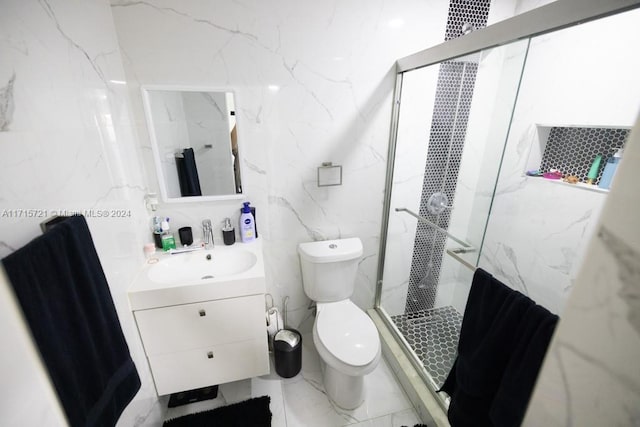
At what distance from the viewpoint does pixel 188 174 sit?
1.52m

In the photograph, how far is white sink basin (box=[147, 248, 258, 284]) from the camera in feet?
4.80

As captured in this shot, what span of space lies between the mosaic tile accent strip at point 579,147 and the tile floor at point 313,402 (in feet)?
5.33

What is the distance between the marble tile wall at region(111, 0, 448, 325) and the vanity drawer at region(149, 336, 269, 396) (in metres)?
0.45

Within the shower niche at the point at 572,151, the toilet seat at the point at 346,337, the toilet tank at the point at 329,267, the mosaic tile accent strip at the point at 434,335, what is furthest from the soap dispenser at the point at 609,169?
the toilet seat at the point at 346,337

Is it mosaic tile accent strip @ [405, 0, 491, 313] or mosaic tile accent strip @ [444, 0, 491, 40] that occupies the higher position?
mosaic tile accent strip @ [444, 0, 491, 40]

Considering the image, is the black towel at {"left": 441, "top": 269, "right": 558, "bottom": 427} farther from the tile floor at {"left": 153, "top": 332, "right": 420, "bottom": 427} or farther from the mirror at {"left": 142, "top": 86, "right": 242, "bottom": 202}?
the mirror at {"left": 142, "top": 86, "right": 242, "bottom": 202}

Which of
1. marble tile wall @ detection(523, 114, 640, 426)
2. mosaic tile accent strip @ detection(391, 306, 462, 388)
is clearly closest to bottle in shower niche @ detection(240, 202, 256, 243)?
mosaic tile accent strip @ detection(391, 306, 462, 388)

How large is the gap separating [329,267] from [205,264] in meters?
0.71

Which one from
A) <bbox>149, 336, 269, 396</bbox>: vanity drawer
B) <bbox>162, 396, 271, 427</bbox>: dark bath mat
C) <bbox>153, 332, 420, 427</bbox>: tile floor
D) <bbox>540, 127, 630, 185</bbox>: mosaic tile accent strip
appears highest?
<bbox>540, 127, 630, 185</bbox>: mosaic tile accent strip

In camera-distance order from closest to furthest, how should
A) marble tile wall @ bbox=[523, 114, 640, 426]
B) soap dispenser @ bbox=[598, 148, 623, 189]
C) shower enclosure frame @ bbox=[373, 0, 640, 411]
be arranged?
marble tile wall @ bbox=[523, 114, 640, 426] → shower enclosure frame @ bbox=[373, 0, 640, 411] → soap dispenser @ bbox=[598, 148, 623, 189]

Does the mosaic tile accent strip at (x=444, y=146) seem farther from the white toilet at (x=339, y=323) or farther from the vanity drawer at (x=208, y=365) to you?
the vanity drawer at (x=208, y=365)

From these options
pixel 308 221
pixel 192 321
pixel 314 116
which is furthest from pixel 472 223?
pixel 192 321

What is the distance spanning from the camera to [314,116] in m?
1.55

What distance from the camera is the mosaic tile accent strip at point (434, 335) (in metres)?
1.68
